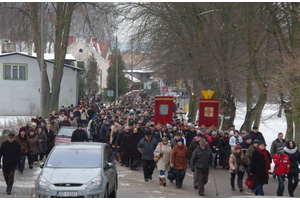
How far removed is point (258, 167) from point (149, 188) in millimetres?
3116

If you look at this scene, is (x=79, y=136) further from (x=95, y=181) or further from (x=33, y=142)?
(x=95, y=181)

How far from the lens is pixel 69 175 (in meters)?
11.4

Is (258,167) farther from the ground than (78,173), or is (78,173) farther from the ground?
(78,173)

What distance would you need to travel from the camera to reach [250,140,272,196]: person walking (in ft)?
46.3

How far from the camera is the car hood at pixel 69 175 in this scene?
1115cm

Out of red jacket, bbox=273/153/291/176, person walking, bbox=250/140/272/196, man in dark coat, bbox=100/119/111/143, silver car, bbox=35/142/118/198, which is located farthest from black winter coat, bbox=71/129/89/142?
red jacket, bbox=273/153/291/176

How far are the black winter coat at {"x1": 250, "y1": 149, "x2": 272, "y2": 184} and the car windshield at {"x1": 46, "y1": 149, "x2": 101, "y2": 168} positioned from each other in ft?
14.1

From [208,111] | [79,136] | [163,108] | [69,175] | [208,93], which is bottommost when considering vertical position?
[69,175]

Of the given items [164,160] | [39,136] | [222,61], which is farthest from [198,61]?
[164,160]

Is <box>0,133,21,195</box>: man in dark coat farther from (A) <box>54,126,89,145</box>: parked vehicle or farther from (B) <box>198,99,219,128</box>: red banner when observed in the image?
(B) <box>198,99,219,128</box>: red banner

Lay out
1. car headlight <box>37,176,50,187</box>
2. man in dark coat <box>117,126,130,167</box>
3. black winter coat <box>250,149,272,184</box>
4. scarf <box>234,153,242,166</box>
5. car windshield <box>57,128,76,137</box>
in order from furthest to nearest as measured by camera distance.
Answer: car windshield <box>57,128,76,137</box> < man in dark coat <box>117,126,130,167</box> < scarf <box>234,153,242,166</box> < black winter coat <box>250,149,272,184</box> < car headlight <box>37,176,50,187</box>

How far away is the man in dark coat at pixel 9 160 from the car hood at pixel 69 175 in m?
2.51

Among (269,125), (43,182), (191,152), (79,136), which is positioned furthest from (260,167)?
(269,125)

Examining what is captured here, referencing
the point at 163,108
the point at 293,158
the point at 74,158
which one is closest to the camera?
the point at 74,158
